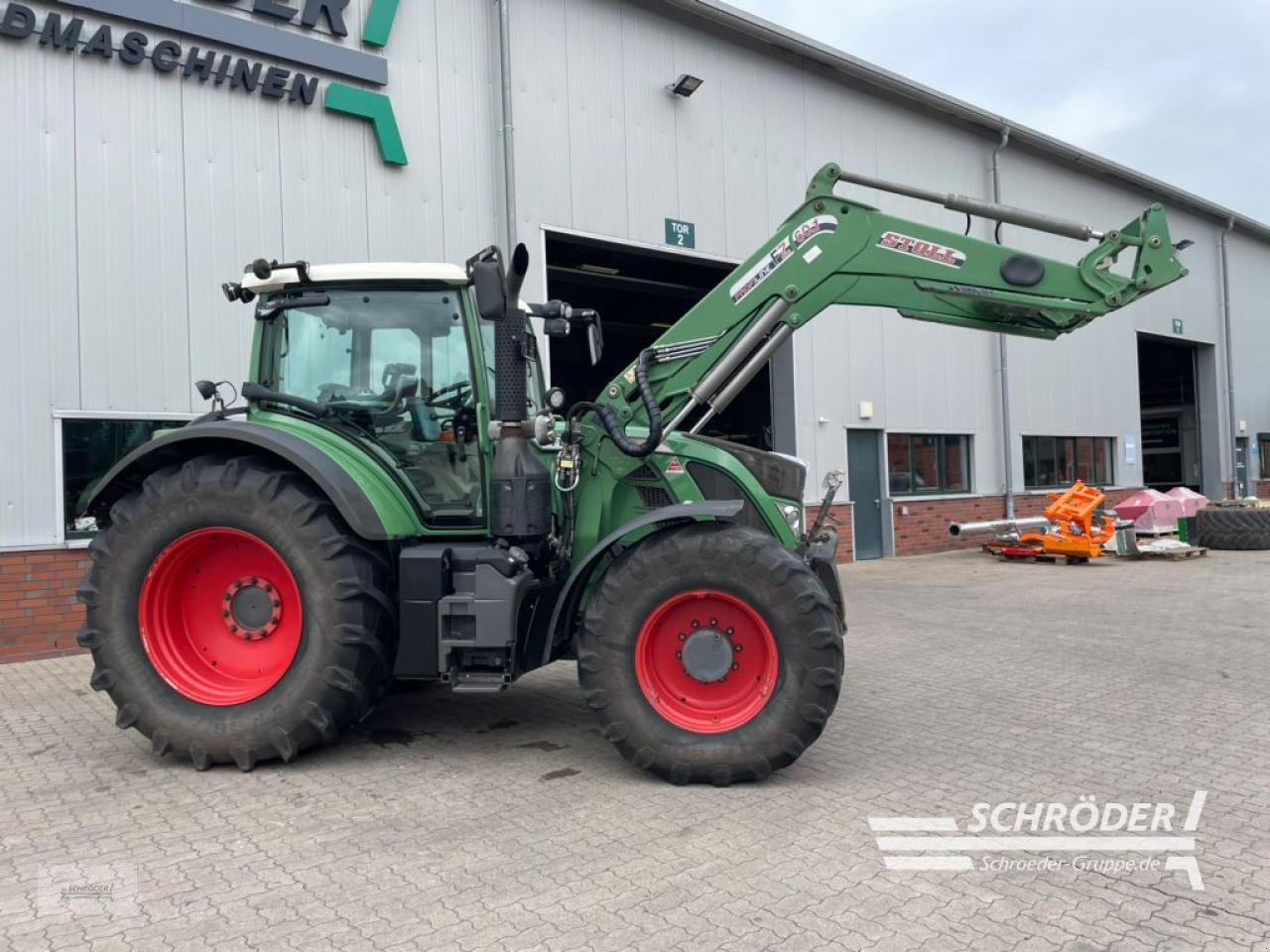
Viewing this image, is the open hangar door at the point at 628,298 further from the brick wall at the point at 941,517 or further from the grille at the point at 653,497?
the grille at the point at 653,497

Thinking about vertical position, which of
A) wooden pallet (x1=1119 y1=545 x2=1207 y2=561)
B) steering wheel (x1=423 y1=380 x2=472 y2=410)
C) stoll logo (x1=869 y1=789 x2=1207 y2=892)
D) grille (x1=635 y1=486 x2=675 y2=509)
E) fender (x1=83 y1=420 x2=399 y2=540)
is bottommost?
stoll logo (x1=869 y1=789 x2=1207 y2=892)

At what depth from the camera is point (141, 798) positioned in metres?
4.33

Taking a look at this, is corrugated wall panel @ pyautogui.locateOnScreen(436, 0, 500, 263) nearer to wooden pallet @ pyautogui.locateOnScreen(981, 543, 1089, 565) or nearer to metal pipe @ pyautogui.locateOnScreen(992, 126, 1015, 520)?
wooden pallet @ pyautogui.locateOnScreen(981, 543, 1089, 565)

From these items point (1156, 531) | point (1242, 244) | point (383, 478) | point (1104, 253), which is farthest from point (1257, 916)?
point (1242, 244)

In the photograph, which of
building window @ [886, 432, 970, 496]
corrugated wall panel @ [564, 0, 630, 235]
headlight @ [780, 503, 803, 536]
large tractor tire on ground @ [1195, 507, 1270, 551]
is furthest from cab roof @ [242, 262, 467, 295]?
large tractor tire on ground @ [1195, 507, 1270, 551]

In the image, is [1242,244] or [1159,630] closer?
[1159,630]

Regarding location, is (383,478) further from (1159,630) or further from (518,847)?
(1159,630)

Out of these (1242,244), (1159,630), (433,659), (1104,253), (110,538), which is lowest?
(1159,630)

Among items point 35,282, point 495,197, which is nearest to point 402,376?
point 35,282

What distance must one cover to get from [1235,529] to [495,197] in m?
14.6

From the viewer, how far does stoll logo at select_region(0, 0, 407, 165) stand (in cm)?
812

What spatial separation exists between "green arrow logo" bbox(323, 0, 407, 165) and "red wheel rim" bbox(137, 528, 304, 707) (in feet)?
20.7

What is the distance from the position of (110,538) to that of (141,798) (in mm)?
1349

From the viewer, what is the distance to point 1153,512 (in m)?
17.0
